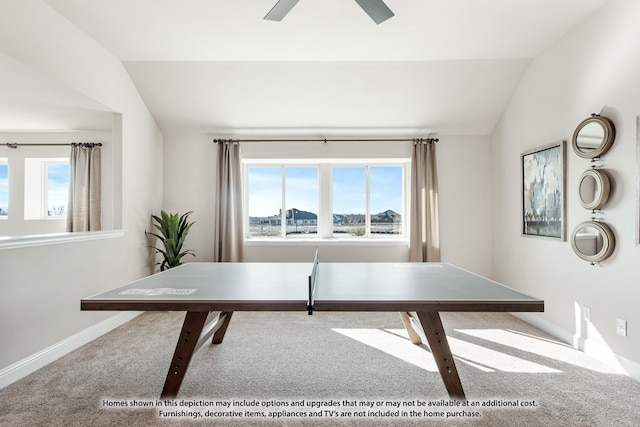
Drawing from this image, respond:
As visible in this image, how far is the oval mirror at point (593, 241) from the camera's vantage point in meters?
2.27

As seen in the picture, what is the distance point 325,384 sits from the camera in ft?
6.59

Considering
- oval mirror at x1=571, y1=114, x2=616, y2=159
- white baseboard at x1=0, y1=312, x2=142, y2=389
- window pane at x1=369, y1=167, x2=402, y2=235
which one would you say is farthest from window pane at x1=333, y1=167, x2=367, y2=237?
white baseboard at x1=0, y1=312, x2=142, y2=389

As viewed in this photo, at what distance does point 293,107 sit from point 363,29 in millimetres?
1303

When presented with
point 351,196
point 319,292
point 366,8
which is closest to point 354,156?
point 351,196

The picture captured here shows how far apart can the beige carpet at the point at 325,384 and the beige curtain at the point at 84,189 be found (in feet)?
5.61

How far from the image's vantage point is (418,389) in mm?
1952

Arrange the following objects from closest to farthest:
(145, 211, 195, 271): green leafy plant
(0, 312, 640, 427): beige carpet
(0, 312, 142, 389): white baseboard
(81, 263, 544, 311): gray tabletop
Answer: (81, 263, 544, 311): gray tabletop
(0, 312, 640, 427): beige carpet
(0, 312, 142, 389): white baseboard
(145, 211, 195, 271): green leafy plant

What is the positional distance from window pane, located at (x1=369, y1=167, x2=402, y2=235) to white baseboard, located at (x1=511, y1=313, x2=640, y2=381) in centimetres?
202

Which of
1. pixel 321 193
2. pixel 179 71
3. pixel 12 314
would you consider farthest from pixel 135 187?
pixel 321 193

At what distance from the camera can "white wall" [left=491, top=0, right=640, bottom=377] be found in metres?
2.14

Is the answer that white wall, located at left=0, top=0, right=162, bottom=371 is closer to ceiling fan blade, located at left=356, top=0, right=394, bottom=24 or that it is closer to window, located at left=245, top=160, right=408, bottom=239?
window, located at left=245, top=160, right=408, bottom=239

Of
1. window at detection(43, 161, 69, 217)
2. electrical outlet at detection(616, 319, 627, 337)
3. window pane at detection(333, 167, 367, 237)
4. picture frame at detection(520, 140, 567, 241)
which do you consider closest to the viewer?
electrical outlet at detection(616, 319, 627, 337)

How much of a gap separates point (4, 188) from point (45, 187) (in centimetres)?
52

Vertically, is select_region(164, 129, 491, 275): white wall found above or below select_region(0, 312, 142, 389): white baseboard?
above
